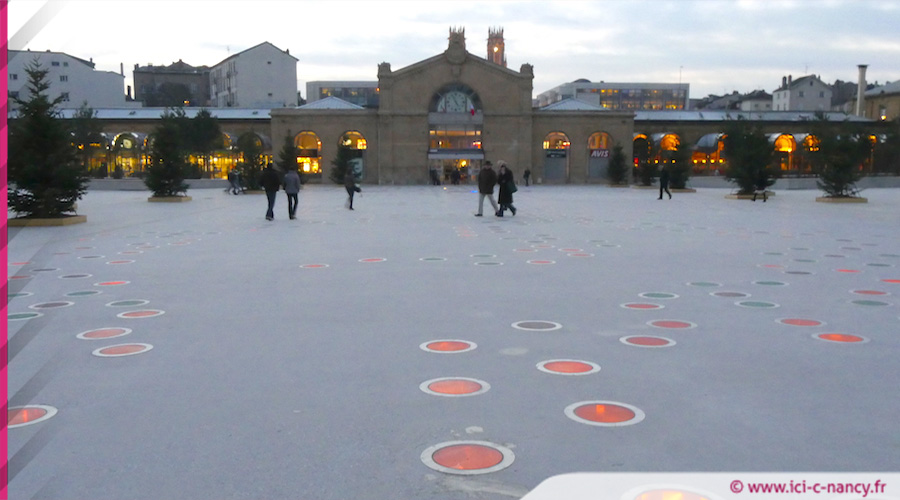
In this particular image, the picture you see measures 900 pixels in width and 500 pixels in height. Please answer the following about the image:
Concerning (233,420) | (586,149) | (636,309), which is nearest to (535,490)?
(233,420)

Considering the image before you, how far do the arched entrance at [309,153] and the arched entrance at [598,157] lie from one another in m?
20.0

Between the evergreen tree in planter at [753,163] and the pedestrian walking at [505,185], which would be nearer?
the pedestrian walking at [505,185]

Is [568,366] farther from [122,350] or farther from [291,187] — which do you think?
[291,187]

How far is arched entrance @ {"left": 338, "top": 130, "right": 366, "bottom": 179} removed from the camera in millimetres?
52500

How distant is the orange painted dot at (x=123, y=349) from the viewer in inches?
204

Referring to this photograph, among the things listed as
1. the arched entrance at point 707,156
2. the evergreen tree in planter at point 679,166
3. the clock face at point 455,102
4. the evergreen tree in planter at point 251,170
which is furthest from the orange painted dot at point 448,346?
the arched entrance at point 707,156

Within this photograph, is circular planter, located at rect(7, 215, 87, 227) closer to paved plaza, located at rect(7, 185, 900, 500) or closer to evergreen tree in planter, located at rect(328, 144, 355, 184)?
paved plaza, located at rect(7, 185, 900, 500)

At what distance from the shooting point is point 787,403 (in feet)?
13.3

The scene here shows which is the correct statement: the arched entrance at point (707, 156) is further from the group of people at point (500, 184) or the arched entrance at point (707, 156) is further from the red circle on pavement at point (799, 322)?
the red circle on pavement at point (799, 322)

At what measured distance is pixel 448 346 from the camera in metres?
5.37

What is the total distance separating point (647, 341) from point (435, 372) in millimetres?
1788

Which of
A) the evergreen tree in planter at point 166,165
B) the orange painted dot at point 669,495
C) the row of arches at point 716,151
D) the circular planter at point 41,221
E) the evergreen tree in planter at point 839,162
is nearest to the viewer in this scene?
the orange painted dot at point 669,495

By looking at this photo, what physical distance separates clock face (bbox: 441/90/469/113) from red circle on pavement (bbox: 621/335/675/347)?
4784cm

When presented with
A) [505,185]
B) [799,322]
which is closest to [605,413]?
[799,322]
